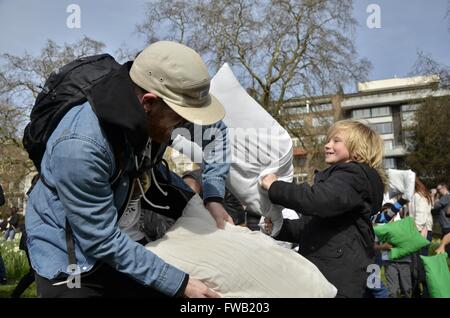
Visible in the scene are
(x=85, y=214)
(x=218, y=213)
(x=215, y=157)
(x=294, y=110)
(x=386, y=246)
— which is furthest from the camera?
(x=294, y=110)

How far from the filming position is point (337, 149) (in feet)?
8.27

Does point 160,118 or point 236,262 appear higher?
point 160,118

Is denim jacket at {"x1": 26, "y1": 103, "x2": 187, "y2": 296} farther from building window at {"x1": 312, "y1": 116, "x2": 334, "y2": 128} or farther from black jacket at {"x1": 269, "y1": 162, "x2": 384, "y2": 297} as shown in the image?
building window at {"x1": 312, "y1": 116, "x2": 334, "y2": 128}

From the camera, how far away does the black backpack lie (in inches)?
63.4

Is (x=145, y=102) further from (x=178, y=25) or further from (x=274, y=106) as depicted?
(x=274, y=106)

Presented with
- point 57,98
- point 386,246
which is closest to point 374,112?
point 386,246

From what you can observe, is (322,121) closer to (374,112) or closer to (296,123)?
(296,123)

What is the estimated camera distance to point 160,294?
1590 mm

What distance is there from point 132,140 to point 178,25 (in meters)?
13.6

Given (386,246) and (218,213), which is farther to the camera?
(386,246)

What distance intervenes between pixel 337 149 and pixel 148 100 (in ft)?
4.18

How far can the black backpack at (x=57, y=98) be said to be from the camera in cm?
161

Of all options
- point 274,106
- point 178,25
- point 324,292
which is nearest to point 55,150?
point 324,292

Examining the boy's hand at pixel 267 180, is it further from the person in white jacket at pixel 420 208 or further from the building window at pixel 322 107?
the building window at pixel 322 107
